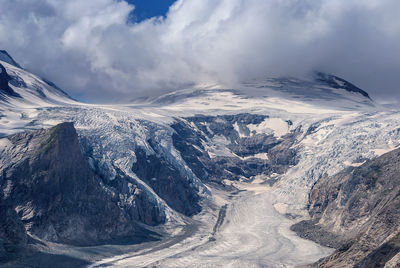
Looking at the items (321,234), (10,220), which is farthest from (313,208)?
(10,220)

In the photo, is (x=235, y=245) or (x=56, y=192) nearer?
(x=56, y=192)

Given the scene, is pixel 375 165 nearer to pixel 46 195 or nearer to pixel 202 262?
pixel 202 262

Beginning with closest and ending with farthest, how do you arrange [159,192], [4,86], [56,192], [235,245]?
1. [56,192]
2. [235,245]
3. [159,192]
4. [4,86]

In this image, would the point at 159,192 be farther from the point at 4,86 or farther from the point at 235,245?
the point at 4,86

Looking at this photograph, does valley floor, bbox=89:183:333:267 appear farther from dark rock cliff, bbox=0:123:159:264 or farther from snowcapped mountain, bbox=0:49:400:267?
dark rock cliff, bbox=0:123:159:264

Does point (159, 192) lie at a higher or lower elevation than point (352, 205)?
lower

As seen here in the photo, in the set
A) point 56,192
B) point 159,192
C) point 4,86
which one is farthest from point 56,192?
point 4,86
